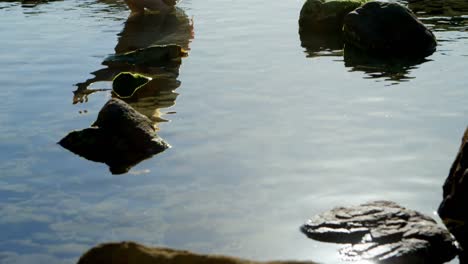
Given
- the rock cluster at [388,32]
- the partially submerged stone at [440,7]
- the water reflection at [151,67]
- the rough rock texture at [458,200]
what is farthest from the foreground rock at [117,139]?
the partially submerged stone at [440,7]

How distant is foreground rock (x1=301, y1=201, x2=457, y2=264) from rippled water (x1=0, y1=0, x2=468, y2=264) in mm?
273

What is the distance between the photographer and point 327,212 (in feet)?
29.1

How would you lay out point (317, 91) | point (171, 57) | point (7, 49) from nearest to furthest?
point (317, 91), point (171, 57), point (7, 49)

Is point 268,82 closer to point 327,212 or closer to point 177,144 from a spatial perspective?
point 177,144

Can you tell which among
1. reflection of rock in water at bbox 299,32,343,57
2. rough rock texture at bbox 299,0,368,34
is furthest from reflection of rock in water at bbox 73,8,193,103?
rough rock texture at bbox 299,0,368,34

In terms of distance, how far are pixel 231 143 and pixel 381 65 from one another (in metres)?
5.83

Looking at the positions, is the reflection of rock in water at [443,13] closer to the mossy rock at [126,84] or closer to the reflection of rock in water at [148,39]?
the reflection of rock in water at [148,39]

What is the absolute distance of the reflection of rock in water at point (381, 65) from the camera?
51.3ft

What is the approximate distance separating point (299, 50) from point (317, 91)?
12.6 ft

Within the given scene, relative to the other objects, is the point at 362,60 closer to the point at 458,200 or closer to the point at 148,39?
the point at 148,39

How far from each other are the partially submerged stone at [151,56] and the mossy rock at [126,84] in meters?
1.99

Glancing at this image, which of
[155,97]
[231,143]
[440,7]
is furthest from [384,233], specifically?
[440,7]

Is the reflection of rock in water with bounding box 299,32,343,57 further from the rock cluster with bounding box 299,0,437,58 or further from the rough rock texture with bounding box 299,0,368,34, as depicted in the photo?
the rough rock texture with bounding box 299,0,368,34

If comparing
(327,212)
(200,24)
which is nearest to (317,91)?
(327,212)
